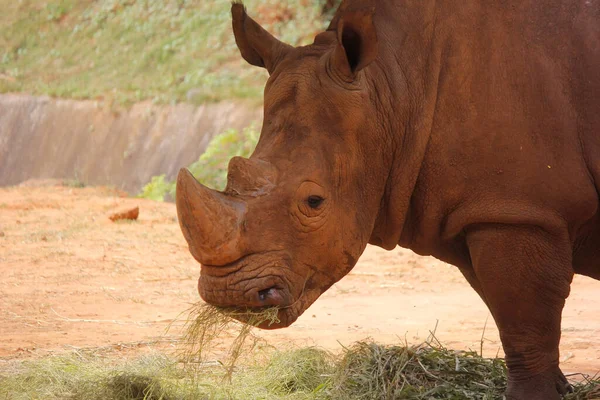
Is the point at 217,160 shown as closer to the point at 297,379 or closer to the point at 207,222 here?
the point at 297,379

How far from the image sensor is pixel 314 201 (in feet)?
14.4

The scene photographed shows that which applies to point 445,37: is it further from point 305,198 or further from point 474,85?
point 305,198

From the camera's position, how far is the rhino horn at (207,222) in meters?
4.07

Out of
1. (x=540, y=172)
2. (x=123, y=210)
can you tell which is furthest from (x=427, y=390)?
(x=123, y=210)

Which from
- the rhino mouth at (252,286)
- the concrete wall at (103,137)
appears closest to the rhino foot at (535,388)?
the rhino mouth at (252,286)

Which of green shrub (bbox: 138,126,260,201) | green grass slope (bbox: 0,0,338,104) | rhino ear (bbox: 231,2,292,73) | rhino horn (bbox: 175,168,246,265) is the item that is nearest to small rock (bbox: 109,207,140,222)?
green shrub (bbox: 138,126,260,201)

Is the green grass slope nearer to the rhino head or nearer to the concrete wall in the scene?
the concrete wall

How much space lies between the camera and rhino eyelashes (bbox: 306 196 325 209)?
4383 mm

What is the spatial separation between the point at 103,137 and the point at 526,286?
1707 centimetres

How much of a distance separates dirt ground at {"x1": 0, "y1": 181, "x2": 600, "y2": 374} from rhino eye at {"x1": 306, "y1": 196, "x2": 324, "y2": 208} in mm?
1870

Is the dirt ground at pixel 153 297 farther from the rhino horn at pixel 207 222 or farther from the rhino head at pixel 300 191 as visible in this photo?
the rhino horn at pixel 207 222

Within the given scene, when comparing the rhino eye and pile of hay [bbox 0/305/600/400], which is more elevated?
the rhino eye

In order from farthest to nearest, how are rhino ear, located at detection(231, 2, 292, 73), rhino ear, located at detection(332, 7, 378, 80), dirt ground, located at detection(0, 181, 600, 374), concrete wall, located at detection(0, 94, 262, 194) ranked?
concrete wall, located at detection(0, 94, 262, 194), dirt ground, located at detection(0, 181, 600, 374), rhino ear, located at detection(231, 2, 292, 73), rhino ear, located at detection(332, 7, 378, 80)

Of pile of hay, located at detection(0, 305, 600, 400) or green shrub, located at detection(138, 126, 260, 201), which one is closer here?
pile of hay, located at detection(0, 305, 600, 400)
